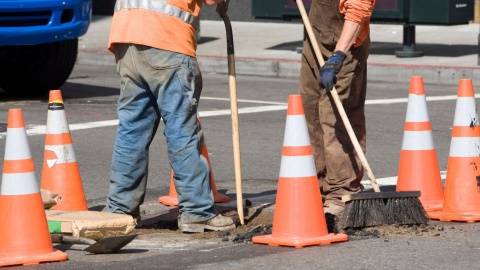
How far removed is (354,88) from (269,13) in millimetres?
11358

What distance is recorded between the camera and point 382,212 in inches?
251

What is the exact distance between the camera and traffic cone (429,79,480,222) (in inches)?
267

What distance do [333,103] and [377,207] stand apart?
33.6 inches

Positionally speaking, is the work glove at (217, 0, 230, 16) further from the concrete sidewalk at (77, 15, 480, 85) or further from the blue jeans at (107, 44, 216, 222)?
the concrete sidewalk at (77, 15, 480, 85)

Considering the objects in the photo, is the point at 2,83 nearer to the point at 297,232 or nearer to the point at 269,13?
the point at 269,13

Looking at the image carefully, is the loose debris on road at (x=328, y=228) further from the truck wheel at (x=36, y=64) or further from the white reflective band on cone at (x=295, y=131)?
the truck wheel at (x=36, y=64)

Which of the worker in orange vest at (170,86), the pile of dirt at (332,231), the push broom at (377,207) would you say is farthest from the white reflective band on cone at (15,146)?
the push broom at (377,207)

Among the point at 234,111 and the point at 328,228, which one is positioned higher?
the point at 234,111

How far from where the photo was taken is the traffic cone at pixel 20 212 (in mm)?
5676

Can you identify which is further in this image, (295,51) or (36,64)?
(295,51)

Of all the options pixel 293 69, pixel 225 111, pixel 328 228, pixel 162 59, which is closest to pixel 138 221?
pixel 162 59

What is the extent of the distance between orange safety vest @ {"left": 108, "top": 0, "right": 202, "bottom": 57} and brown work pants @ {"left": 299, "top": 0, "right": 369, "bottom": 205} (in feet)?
2.95

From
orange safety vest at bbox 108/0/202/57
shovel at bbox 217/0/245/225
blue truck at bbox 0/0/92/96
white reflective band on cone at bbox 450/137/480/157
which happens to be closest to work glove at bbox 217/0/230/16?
shovel at bbox 217/0/245/225

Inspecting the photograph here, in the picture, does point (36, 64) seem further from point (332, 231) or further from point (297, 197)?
point (297, 197)
